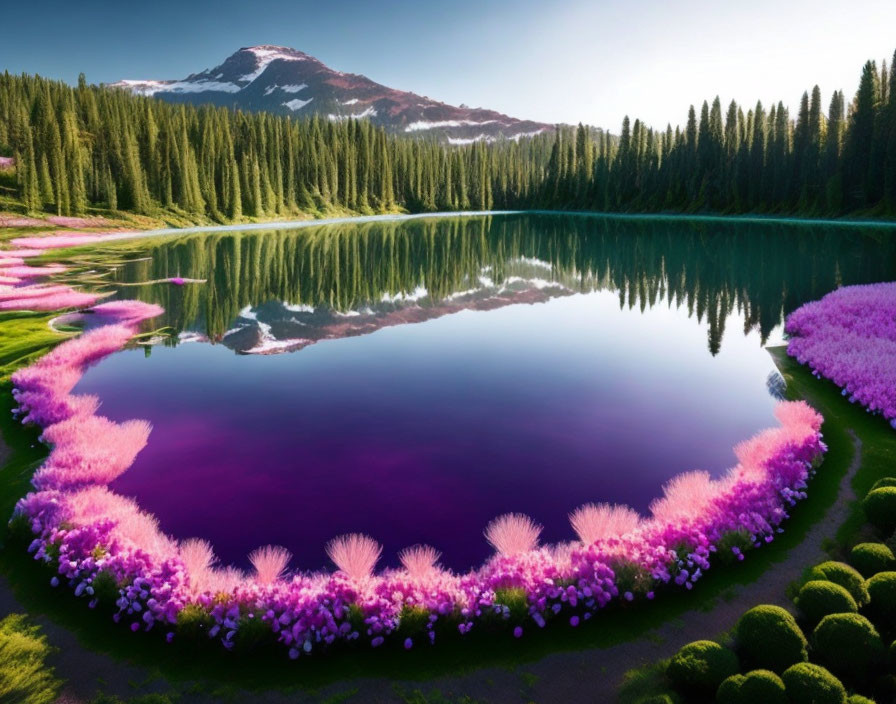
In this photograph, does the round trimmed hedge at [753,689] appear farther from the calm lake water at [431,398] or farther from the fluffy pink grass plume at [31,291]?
the fluffy pink grass plume at [31,291]

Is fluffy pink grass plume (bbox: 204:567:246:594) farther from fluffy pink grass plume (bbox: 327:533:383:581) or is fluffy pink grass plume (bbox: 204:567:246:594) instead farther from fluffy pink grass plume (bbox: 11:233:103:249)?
fluffy pink grass plume (bbox: 11:233:103:249)

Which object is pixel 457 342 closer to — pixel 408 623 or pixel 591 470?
pixel 591 470

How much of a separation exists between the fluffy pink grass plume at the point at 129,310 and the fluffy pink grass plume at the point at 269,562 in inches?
665

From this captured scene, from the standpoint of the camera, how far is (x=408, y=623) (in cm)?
582

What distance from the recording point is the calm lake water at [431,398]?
338 inches

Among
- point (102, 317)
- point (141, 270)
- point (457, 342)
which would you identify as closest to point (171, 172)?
point (141, 270)

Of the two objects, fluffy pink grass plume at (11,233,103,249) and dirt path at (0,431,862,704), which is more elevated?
fluffy pink grass plume at (11,233,103,249)

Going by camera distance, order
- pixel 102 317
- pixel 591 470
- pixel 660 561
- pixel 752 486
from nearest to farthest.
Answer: pixel 660 561, pixel 752 486, pixel 591 470, pixel 102 317

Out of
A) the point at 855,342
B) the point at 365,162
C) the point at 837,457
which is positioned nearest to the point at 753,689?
the point at 837,457

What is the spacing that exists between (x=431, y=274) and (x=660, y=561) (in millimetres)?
28351

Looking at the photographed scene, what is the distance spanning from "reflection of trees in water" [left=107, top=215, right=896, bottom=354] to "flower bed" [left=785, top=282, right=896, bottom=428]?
64.3 inches

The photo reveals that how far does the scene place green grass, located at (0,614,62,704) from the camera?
5.11 m

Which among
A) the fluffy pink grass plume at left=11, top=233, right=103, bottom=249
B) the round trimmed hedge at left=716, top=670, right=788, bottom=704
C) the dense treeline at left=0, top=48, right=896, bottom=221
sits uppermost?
the dense treeline at left=0, top=48, right=896, bottom=221

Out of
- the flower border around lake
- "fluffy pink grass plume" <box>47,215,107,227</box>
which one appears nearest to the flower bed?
the flower border around lake
